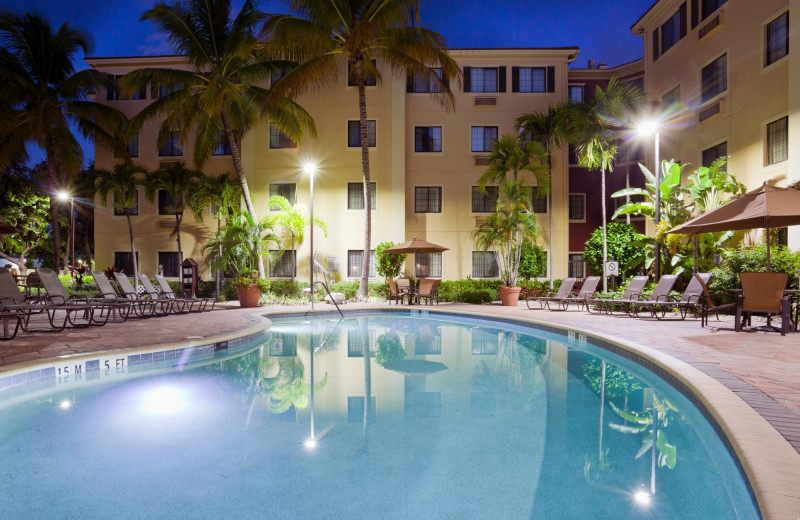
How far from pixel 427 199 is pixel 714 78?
38.4ft

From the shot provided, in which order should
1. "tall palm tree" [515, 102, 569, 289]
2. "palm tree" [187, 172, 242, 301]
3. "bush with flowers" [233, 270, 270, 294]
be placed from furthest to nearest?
"palm tree" [187, 172, 242, 301] < "tall palm tree" [515, 102, 569, 289] < "bush with flowers" [233, 270, 270, 294]

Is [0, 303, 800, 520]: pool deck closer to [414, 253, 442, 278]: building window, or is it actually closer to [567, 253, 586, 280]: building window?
[414, 253, 442, 278]: building window

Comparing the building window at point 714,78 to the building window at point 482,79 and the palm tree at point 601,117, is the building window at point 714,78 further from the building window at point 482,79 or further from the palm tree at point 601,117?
the building window at point 482,79

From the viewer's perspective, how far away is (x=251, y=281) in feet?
54.8

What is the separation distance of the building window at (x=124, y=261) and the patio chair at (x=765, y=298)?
2323cm

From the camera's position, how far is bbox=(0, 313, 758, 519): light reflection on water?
125 inches

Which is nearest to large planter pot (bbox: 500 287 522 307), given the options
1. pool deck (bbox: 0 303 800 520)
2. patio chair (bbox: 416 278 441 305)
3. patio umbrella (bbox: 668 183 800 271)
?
patio chair (bbox: 416 278 441 305)

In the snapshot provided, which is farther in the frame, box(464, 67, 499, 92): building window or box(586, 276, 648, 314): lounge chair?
box(464, 67, 499, 92): building window

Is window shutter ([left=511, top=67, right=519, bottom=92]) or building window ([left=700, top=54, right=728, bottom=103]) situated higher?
window shutter ([left=511, top=67, right=519, bottom=92])

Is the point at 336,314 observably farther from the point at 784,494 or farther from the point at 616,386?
the point at 784,494

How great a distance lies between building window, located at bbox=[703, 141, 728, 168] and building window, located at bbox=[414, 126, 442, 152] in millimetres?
10542

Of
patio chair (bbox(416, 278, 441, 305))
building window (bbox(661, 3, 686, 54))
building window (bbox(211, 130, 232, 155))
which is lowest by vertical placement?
patio chair (bbox(416, 278, 441, 305))

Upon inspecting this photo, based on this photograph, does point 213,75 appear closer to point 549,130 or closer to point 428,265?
point 428,265

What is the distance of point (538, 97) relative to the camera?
22.0m
